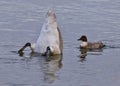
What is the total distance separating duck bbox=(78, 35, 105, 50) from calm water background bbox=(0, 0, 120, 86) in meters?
0.26

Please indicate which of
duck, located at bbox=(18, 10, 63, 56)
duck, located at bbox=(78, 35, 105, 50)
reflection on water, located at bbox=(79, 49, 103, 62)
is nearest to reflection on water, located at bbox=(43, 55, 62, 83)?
duck, located at bbox=(18, 10, 63, 56)

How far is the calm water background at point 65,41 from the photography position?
16.8m

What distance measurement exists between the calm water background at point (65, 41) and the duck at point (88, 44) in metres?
0.26

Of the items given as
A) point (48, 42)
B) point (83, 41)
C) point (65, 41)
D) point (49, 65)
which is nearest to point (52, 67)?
point (49, 65)

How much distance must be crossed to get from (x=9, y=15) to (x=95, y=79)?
1181cm

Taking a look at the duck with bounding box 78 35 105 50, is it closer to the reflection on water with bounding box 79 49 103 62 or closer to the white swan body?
the reflection on water with bounding box 79 49 103 62

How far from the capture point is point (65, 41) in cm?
2338

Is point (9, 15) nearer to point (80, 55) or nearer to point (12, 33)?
point (12, 33)

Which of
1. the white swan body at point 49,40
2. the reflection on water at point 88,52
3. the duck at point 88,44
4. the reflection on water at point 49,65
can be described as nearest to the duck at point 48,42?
the white swan body at point 49,40

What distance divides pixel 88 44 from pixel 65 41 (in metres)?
0.89

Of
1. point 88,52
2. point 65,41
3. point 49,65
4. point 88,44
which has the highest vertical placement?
point 65,41

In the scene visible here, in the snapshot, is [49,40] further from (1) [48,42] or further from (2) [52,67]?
(2) [52,67]

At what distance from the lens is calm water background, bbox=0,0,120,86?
661 inches

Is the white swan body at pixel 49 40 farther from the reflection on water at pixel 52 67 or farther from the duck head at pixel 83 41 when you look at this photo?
the duck head at pixel 83 41
